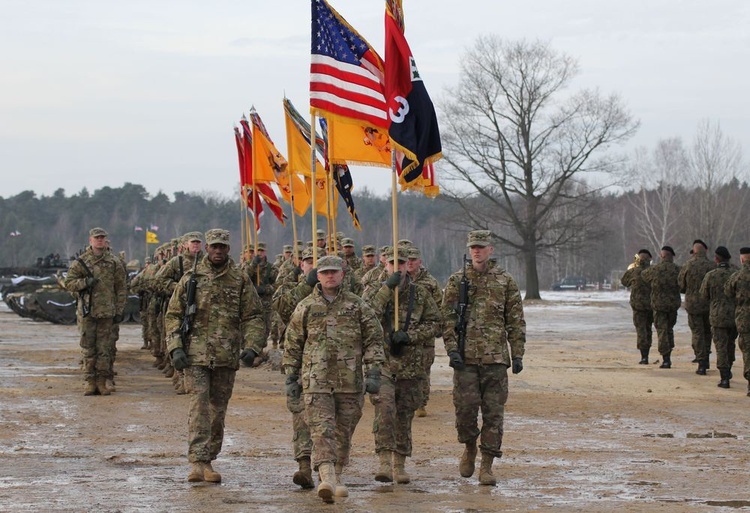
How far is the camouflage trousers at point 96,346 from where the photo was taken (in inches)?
650

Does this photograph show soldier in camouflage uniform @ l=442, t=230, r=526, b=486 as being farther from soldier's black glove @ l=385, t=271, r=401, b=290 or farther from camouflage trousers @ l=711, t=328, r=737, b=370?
camouflage trousers @ l=711, t=328, r=737, b=370

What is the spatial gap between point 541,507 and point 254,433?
485 cm

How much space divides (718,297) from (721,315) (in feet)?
0.93

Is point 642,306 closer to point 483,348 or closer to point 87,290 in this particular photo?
point 87,290

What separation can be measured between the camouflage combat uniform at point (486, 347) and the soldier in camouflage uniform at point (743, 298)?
7.36 m

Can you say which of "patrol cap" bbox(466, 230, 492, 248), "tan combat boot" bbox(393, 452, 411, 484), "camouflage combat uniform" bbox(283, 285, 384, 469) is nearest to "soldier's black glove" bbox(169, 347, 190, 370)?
"camouflage combat uniform" bbox(283, 285, 384, 469)

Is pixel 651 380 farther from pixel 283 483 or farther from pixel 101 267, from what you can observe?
pixel 283 483

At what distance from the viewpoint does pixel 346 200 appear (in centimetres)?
1479

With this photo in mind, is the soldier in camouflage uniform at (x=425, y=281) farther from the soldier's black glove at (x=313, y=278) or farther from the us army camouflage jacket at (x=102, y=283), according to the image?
the us army camouflage jacket at (x=102, y=283)

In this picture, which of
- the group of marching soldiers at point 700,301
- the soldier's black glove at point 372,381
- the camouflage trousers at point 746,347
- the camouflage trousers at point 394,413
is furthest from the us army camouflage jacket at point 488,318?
the camouflage trousers at point 746,347

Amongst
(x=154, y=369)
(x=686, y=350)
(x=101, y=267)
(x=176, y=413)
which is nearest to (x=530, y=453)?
(x=176, y=413)

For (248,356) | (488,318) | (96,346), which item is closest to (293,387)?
(248,356)

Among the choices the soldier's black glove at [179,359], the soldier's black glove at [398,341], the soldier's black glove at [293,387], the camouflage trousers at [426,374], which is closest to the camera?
the soldier's black glove at [293,387]

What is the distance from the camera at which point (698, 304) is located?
1978cm
